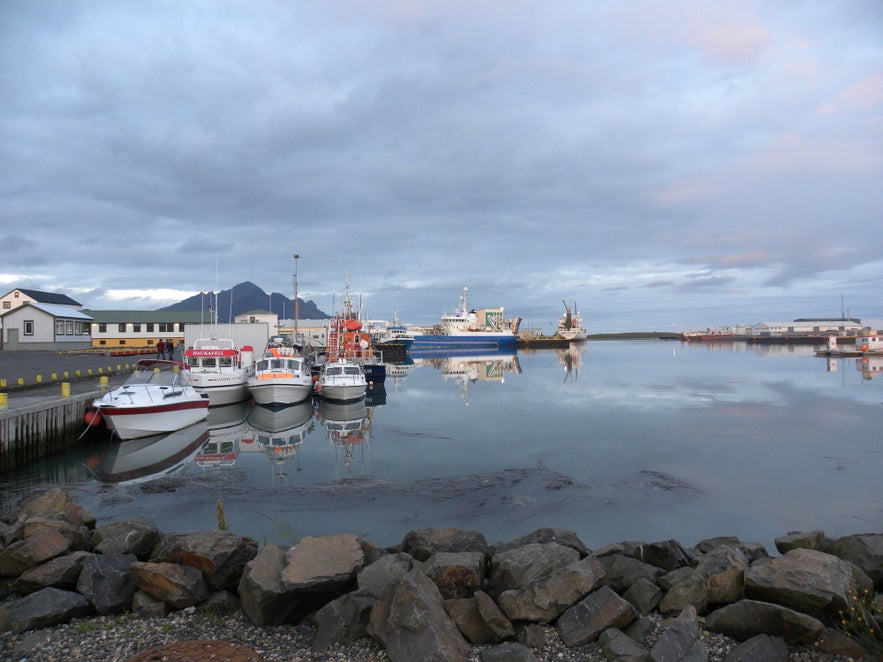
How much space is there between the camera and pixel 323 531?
34.6ft

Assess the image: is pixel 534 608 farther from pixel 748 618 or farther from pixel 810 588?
pixel 810 588

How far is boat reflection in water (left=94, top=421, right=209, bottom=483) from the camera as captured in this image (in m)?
15.8

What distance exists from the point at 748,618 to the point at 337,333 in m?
35.9

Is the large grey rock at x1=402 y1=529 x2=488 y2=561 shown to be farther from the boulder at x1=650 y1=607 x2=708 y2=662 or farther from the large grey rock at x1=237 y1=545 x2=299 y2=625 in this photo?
the boulder at x1=650 y1=607 x2=708 y2=662

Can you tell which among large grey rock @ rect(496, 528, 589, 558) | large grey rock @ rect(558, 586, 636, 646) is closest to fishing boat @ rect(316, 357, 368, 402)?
large grey rock @ rect(496, 528, 589, 558)

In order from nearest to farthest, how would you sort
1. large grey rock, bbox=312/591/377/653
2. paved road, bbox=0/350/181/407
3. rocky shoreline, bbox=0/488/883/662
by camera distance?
rocky shoreline, bbox=0/488/883/662 < large grey rock, bbox=312/591/377/653 < paved road, bbox=0/350/181/407

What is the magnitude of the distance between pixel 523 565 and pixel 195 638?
3.40 m

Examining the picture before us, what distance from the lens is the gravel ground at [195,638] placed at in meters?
5.28

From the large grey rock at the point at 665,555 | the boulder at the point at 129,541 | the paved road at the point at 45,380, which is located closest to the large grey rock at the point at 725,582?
the large grey rock at the point at 665,555

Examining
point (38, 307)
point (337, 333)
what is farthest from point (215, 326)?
point (38, 307)

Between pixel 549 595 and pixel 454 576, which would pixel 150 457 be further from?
pixel 549 595

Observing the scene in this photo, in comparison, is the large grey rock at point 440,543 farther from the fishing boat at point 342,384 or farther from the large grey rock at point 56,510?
the fishing boat at point 342,384

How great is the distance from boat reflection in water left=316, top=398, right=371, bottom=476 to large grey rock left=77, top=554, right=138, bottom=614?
895cm

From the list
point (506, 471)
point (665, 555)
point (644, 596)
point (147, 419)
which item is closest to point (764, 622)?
point (644, 596)
